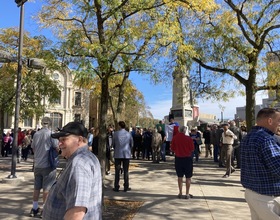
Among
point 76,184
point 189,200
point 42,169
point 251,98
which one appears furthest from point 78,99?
point 76,184

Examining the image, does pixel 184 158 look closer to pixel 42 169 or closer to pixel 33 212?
pixel 42 169

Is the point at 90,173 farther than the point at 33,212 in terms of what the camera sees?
No

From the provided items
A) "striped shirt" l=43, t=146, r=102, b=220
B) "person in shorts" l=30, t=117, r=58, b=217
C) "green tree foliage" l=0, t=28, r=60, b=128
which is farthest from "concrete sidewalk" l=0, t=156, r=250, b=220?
"green tree foliage" l=0, t=28, r=60, b=128

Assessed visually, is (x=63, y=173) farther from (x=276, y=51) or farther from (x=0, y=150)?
(x=0, y=150)

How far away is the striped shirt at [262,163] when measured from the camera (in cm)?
324

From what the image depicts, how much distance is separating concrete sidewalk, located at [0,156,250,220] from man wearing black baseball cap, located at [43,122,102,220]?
371 cm

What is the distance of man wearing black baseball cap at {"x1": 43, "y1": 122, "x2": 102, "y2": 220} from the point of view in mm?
2254

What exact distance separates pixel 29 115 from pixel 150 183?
12584 mm

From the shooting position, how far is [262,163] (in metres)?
3.35

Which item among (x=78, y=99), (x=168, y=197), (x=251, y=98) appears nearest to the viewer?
(x=168, y=197)

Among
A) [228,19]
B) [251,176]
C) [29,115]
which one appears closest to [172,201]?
[251,176]

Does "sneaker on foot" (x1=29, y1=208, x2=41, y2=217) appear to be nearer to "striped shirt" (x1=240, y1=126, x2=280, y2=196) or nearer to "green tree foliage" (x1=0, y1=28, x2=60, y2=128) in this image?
"striped shirt" (x1=240, y1=126, x2=280, y2=196)

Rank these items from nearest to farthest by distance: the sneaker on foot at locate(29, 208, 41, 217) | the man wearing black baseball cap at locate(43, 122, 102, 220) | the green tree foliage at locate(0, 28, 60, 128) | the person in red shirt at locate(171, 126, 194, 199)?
1. the man wearing black baseball cap at locate(43, 122, 102, 220)
2. the sneaker on foot at locate(29, 208, 41, 217)
3. the person in red shirt at locate(171, 126, 194, 199)
4. the green tree foliage at locate(0, 28, 60, 128)

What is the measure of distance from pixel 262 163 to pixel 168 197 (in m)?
4.69
